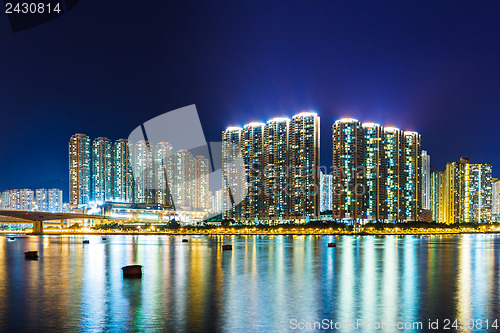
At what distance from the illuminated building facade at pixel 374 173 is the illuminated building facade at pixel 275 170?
26.8ft

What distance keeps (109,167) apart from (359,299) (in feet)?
521

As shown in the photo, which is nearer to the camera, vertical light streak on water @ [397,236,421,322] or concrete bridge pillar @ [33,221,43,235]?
vertical light streak on water @ [397,236,421,322]

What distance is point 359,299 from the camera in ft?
61.3

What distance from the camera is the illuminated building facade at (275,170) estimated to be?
123 meters

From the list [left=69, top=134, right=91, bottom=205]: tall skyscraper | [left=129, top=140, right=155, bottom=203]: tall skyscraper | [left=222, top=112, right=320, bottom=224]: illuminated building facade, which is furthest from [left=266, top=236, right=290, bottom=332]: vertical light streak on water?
[left=129, top=140, right=155, bottom=203]: tall skyscraper

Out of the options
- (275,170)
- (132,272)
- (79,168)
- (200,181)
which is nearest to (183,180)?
(200,181)

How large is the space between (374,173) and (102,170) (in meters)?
91.9

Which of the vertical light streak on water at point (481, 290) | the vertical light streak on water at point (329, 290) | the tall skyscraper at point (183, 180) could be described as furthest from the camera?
the tall skyscraper at point (183, 180)

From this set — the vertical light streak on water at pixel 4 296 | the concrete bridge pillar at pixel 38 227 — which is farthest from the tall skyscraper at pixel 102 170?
the vertical light streak on water at pixel 4 296

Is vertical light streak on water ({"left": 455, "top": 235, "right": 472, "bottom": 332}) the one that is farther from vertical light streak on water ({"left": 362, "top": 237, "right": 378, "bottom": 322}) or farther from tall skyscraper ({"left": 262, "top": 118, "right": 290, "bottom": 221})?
tall skyscraper ({"left": 262, "top": 118, "right": 290, "bottom": 221})

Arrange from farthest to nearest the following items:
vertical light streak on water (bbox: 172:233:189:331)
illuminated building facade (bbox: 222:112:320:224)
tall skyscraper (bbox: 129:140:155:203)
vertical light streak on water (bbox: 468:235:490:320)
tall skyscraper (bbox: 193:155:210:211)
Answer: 1. tall skyscraper (bbox: 193:155:210:211)
2. tall skyscraper (bbox: 129:140:155:203)
3. illuminated building facade (bbox: 222:112:320:224)
4. vertical light streak on water (bbox: 468:235:490:320)
5. vertical light streak on water (bbox: 172:233:189:331)

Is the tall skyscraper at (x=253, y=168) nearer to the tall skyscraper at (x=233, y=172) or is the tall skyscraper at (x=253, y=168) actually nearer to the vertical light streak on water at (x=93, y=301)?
the tall skyscraper at (x=233, y=172)

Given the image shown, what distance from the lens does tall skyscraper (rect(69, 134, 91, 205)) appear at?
6363 inches

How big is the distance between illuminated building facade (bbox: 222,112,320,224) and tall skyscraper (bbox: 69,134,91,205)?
1968 inches
